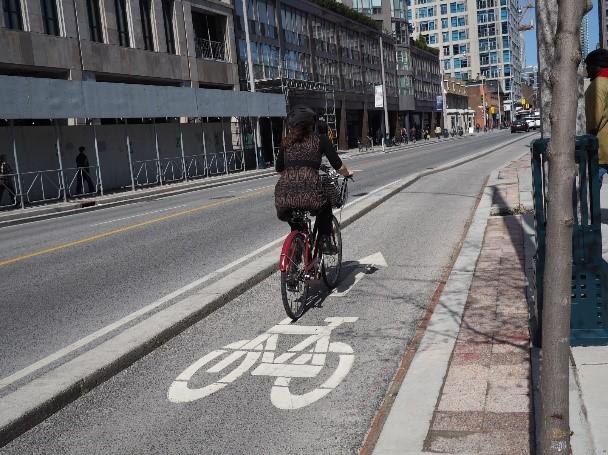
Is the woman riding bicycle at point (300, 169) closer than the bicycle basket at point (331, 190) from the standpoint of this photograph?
Yes

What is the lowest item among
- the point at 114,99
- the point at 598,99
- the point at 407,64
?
the point at 598,99

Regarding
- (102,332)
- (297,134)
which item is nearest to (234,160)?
(297,134)

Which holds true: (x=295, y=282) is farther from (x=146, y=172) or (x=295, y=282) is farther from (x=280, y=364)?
(x=146, y=172)

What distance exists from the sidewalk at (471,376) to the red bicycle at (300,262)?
120 cm

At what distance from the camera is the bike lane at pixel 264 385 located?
368 cm

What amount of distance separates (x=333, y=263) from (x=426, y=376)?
308 cm

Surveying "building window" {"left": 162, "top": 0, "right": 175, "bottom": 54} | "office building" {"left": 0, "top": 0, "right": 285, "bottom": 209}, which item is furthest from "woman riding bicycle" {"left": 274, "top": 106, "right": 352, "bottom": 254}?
"building window" {"left": 162, "top": 0, "right": 175, "bottom": 54}

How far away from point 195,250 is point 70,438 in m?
6.42

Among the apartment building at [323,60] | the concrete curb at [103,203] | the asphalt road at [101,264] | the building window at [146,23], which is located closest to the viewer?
the asphalt road at [101,264]

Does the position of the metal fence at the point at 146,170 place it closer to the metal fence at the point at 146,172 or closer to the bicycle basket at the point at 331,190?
the metal fence at the point at 146,172

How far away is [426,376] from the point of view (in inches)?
162

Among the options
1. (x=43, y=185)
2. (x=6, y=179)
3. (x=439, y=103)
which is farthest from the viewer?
(x=439, y=103)

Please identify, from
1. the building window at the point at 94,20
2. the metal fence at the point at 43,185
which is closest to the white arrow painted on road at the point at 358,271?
the metal fence at the point at 43,185

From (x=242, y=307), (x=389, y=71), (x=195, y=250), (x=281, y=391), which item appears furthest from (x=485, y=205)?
(x=389, y=71)
